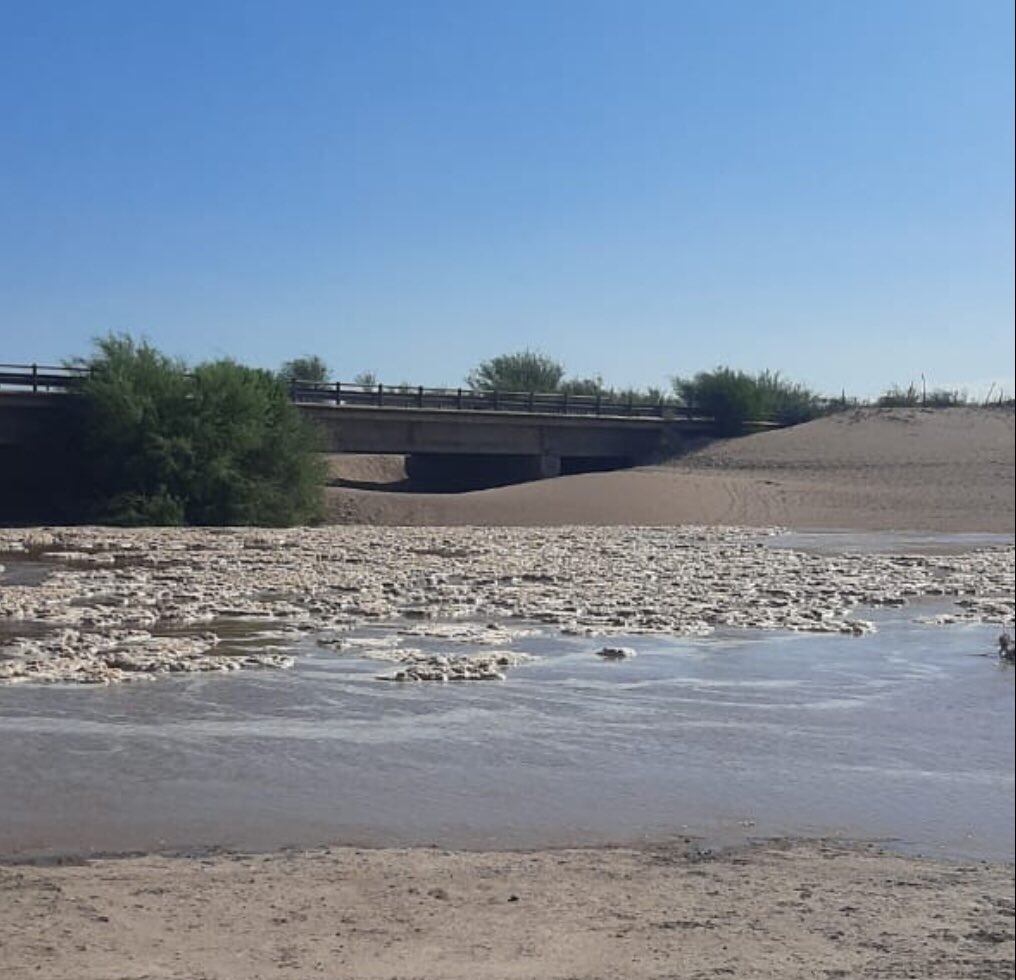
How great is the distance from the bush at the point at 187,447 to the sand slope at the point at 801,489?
478 centimetres

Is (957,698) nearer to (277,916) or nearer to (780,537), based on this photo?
(277,916)

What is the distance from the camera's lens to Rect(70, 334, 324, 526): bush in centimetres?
5316

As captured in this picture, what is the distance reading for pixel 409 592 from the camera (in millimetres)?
30469

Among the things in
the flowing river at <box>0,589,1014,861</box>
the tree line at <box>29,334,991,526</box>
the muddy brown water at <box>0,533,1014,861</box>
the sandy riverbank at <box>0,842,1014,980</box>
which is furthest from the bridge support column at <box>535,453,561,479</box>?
the sandy riverbank at <box>0,842,1014,980</box>

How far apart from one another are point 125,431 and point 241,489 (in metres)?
4.46

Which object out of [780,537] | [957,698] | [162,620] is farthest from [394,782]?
[780,537]

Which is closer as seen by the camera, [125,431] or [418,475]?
[125,431]

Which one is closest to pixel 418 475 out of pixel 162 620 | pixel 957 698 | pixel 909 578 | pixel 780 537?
pixel 780 537

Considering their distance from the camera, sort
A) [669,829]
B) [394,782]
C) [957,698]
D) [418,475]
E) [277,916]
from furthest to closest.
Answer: [418,475] < [957,698] < [394,782] < [669,829] < [277,916]

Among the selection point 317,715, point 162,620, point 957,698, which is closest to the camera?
point 317,715

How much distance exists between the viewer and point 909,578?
35656 millimetres

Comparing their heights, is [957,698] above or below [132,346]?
below

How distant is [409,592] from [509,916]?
2173 centimetres

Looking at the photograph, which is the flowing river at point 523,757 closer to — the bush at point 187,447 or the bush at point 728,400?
the bush at point 187,447
